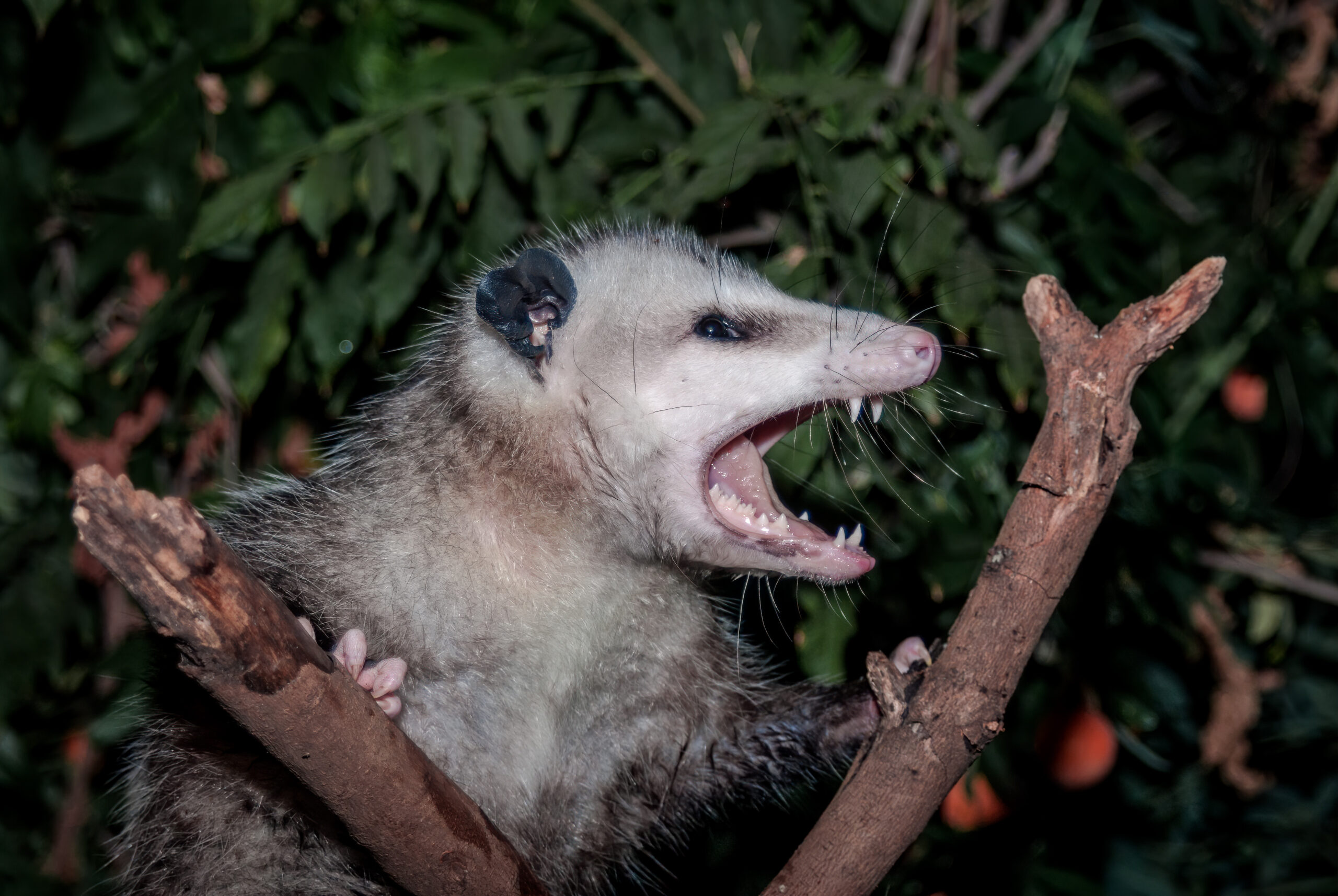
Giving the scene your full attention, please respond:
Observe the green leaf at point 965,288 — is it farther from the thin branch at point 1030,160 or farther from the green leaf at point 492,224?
the green leaf at point 492,224

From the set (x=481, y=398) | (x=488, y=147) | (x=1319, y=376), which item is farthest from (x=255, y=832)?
(x=1319, y=376)

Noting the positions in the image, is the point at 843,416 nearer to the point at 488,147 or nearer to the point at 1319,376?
the point at 488,147

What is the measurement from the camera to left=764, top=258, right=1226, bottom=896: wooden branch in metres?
0.97

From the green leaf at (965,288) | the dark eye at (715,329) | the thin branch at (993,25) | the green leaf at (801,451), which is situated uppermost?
the thin branch at (993,25)

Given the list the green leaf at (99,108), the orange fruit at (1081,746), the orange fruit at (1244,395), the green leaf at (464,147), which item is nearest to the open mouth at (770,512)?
the green leaf at (464,147)

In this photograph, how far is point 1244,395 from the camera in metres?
2.38

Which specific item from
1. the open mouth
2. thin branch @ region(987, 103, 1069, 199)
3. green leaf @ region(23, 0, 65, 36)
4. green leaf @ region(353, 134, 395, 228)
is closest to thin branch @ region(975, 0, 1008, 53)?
thin branch @ region(987, 103, 1069, 199)

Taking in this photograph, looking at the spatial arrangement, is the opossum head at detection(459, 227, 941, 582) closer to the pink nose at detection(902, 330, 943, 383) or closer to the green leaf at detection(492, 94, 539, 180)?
the pink nose at detection(902, 330, 943, 383)

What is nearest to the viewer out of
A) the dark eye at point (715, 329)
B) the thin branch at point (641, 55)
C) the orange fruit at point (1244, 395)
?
the dark eye at point (715, 329)

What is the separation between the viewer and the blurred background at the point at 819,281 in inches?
67.4

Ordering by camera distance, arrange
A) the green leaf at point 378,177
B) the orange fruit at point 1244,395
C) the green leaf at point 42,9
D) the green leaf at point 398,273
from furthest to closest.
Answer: the orange fruit at point 1244,395
the green leaf at point 398,273
the green leaf at point 378,177
the green leaf at point 42,9

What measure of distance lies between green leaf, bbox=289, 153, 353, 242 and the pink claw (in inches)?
29.5

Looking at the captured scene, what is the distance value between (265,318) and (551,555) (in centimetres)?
79

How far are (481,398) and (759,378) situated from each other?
373mm
